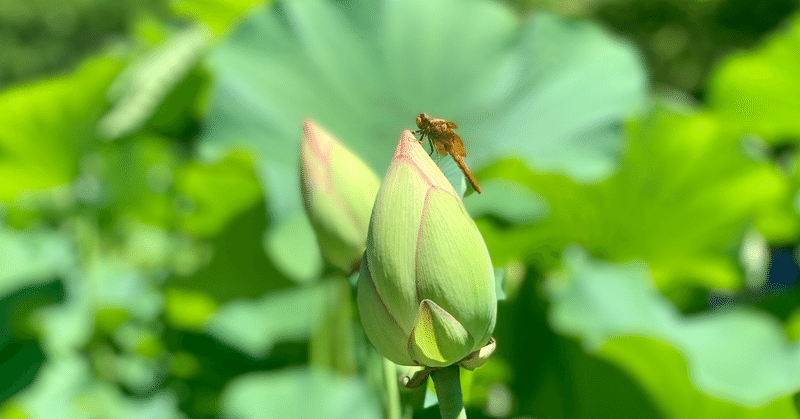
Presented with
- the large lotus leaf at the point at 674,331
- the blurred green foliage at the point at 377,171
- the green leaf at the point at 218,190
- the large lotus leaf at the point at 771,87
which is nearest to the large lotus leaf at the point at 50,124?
the blurred green foliage at the point at 377,171

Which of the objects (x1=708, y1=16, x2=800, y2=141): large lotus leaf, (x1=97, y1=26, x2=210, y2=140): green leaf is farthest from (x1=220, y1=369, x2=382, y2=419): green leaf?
(x1=708, y1=16, x2=800, y2=141): large lotus leaf

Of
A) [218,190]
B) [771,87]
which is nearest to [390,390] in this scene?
[218,190]

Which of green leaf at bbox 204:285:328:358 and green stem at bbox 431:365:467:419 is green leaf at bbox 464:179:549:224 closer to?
green leaf at bbox 204:285:328:358

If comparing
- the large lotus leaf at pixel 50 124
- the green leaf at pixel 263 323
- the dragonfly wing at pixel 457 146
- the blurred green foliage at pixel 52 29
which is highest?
the blurred green foliage at pixel 52 29

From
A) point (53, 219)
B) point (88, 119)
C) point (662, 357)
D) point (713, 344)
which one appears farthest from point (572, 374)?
point (53, 219)

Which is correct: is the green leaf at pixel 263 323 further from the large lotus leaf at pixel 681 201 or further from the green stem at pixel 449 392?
the green stem at pixel 449 392

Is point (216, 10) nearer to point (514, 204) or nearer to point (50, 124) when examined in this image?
point (50, 124)
